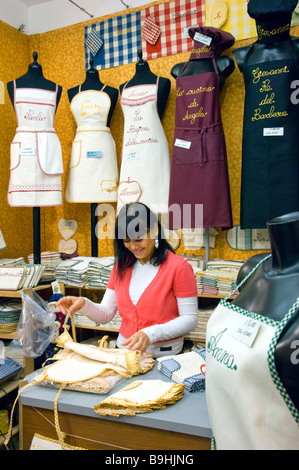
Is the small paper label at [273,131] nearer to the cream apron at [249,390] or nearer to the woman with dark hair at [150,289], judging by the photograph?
the woman with dark hair at [150,289]

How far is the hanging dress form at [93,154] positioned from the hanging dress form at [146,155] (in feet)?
0.72

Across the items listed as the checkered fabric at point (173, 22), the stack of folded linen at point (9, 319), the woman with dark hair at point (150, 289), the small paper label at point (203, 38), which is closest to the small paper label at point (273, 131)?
the small paper label at point (203, 38)

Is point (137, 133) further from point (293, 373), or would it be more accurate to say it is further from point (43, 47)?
point (293, 373)

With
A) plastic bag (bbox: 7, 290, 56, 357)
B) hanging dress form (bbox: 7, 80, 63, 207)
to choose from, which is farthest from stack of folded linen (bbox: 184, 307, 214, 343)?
hanging dress form (bbox: 7, 80, 63, 207)

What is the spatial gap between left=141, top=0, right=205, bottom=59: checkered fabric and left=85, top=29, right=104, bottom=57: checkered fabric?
431 millimetres

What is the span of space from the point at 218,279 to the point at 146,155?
1.08 metres

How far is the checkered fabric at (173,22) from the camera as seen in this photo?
3.25 metres

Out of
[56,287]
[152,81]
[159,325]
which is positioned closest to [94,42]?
[152,81]

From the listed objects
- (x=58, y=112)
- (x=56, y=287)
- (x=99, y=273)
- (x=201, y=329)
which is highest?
(x=58, y=112)

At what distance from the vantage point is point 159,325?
1.74m

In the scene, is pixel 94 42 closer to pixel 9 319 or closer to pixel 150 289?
pixel 9 319

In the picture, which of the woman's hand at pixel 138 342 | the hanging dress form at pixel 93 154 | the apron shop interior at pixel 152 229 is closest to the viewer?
the apron shop interior at pixel 152 229
